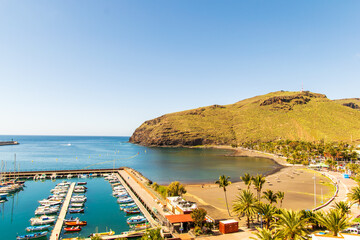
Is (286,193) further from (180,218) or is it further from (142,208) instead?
(142,208)

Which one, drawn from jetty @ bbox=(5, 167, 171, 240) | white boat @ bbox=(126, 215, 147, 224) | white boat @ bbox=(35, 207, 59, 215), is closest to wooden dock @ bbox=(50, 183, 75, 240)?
jetty @ bbox=(5, 167, 171, 240)

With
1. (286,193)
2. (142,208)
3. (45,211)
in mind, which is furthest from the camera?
(286,193)

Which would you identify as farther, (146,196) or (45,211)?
(146,196)

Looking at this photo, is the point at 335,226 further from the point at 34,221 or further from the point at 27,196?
the point at 27,196

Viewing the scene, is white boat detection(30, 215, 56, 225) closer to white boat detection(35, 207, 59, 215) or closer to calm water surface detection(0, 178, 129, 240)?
calm water surface detection(0, 178, 129, 240)

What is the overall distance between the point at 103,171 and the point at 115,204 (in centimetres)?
5374

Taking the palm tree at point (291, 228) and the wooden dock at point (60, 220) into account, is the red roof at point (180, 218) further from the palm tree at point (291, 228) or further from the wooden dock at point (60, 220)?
the wooden dock at point (60, 220)

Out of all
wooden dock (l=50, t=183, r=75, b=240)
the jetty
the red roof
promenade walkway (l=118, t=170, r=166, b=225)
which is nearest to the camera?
the red roof

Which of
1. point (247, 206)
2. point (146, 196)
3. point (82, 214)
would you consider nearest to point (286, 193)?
point (247, 206)

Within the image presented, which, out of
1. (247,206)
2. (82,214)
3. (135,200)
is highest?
(247,206)

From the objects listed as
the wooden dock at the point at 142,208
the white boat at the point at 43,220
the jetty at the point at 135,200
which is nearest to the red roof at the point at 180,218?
the jetty at the point at 135,200

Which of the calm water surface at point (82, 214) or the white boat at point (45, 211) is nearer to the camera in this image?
the calm water surface at point (82, 214)

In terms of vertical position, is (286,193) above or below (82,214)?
above

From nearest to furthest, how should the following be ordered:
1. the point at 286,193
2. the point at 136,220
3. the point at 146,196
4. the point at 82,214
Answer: the point at 136,220
the point at 82,214
the point at 146,196
the point at 286,193
